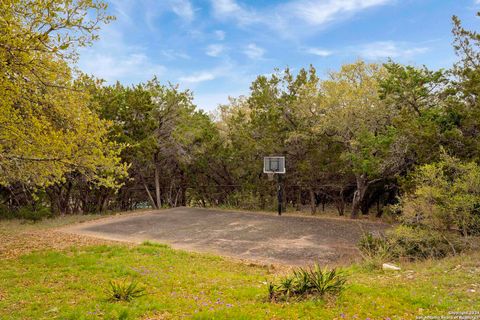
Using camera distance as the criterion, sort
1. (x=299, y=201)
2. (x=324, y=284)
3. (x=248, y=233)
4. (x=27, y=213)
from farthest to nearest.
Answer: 1. (x=299, y=201)
2. (x=27, y=213)
3. (x=248, y=233)
4. (x=324, y=284)

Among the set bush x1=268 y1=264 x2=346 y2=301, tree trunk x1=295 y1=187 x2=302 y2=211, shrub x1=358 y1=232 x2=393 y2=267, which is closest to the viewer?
bush x1=268 y1=264 x2=346 y2=301

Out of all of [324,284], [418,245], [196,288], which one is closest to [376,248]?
[418,245]

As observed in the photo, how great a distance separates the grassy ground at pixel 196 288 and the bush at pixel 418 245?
82 cm

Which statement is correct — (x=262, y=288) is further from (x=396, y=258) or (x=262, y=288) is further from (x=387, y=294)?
(x=396, y=258)

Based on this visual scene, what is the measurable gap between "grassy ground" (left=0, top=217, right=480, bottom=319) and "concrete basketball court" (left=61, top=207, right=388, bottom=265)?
117cm

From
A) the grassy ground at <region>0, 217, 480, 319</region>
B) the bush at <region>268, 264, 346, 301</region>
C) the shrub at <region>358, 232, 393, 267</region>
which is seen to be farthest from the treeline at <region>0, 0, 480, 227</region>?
the bush at <region>268, 264, 346, 301</region>

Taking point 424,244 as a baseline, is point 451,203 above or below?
above

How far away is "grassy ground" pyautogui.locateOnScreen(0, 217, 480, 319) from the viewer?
174 inches

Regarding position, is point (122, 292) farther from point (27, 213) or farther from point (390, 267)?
point (27, 213)

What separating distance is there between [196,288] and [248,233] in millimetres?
5513

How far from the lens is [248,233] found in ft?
36.1

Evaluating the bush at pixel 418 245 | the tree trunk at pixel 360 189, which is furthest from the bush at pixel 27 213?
the bush at pixel 418 245

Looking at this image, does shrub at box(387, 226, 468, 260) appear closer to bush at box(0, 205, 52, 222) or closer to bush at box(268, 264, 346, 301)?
bush at box(268, 264, 346, 301)

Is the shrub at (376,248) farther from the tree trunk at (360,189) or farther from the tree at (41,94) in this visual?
the tree at (41,94)
